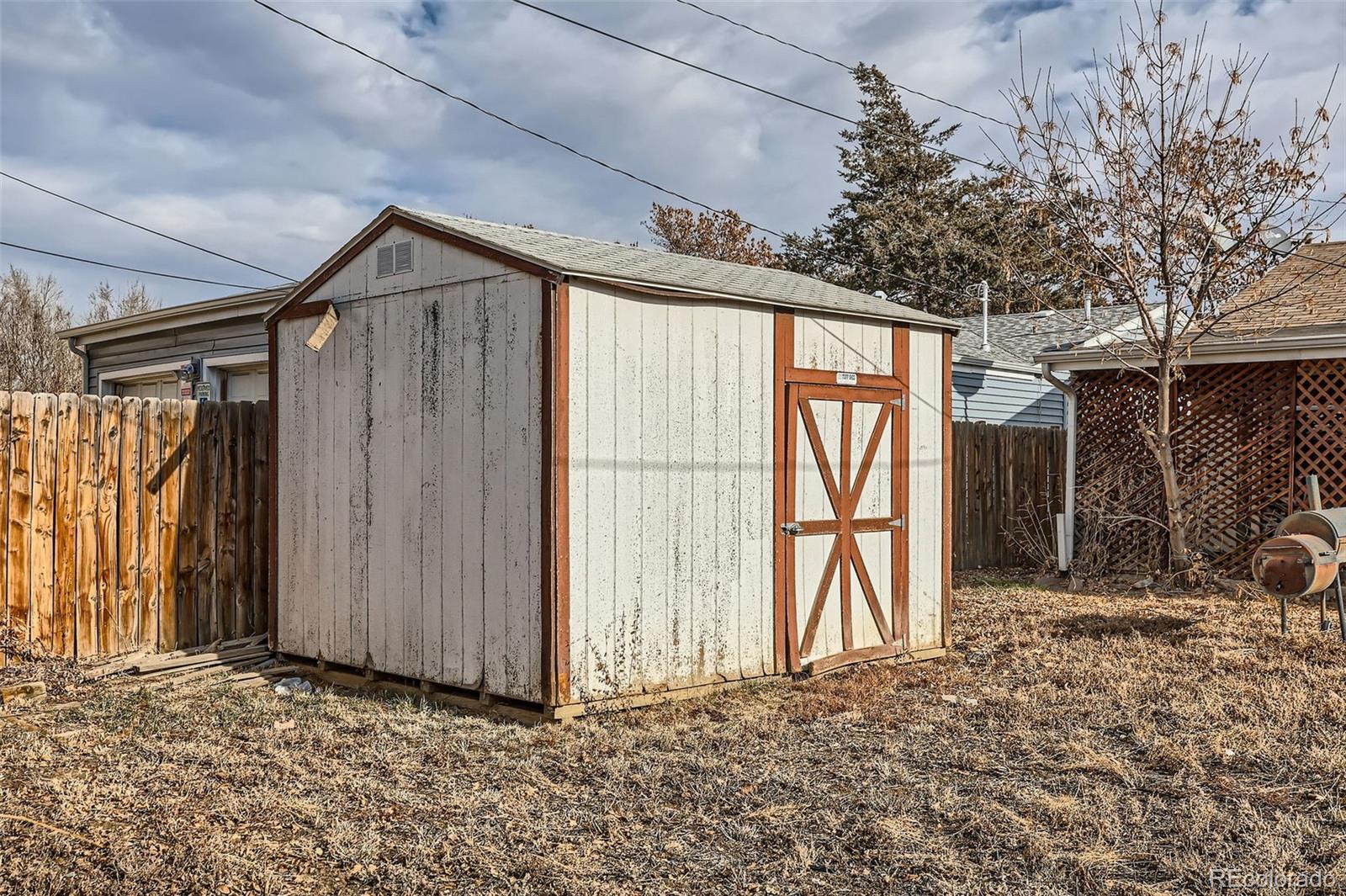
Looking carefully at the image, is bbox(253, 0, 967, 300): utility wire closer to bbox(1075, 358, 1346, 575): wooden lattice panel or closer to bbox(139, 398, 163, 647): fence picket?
bbox(139, 398, 163, 647): fence picket

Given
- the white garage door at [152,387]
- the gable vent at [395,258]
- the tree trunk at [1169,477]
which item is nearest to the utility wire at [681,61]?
the gable vent at [395,258]

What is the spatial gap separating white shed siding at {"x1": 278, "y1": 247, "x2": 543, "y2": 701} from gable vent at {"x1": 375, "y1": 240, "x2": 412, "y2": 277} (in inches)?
2.4

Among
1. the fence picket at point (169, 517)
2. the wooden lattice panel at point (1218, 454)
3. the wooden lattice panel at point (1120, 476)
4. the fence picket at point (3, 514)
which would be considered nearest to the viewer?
the fence picket at point (3, 514)

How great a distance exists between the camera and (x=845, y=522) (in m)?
6.69

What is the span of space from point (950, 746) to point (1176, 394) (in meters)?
7.47

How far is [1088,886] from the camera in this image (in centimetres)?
323

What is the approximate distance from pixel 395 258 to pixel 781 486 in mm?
2671

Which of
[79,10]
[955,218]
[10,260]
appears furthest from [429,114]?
[955,218]

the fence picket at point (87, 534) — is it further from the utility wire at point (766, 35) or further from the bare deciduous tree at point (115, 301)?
the bare deciduous tree at point (115, 301)

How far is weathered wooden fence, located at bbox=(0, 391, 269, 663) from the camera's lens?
6238 mm

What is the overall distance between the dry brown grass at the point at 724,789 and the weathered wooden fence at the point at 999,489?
552cm

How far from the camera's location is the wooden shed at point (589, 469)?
5.43 metres

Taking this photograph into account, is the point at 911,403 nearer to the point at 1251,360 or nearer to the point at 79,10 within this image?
the point at 1251,360

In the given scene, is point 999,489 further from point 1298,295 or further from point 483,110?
point 483,110
